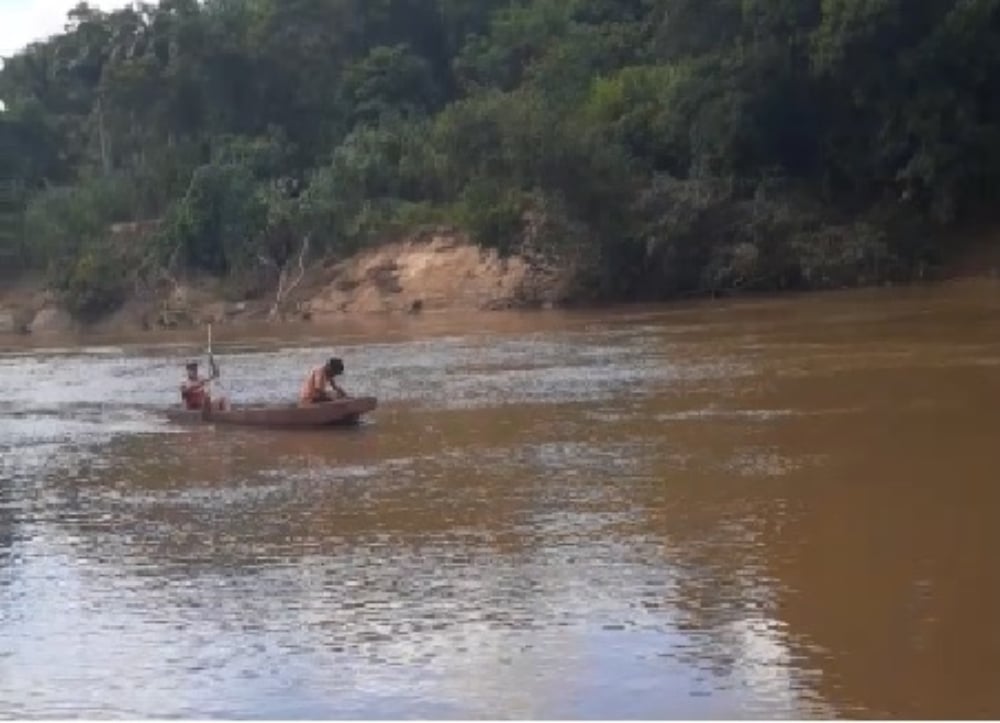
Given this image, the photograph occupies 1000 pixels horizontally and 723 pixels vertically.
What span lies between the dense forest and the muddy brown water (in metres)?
19.0

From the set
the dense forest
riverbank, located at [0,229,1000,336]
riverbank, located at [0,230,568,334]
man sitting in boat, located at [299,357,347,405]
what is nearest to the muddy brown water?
man sitting in boat, located at [299,357,347,405]

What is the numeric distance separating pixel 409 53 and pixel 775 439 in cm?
5235

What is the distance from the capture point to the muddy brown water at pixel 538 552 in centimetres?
865

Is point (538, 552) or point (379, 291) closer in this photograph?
point (538, 552)

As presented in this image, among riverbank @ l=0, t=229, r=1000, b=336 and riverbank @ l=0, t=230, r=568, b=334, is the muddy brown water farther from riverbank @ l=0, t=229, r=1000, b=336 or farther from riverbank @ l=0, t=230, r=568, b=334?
A: riverbank @ l=0, t=230, r=568, b=334

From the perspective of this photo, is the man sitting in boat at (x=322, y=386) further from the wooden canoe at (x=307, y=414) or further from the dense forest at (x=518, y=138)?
the dense forest at (x=518, y=138)

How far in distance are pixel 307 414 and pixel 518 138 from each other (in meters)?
25.3

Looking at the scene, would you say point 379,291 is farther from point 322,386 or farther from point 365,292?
point 322,386

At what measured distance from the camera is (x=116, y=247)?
57531 millimetres

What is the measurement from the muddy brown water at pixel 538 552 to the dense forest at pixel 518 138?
62.4 feet

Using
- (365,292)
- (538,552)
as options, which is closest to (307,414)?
(538,552)

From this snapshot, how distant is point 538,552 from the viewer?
1194cm

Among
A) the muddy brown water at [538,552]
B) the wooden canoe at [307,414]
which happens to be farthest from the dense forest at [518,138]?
the wooden canoe at [307,414]

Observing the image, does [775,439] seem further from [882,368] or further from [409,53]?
[409,53]
